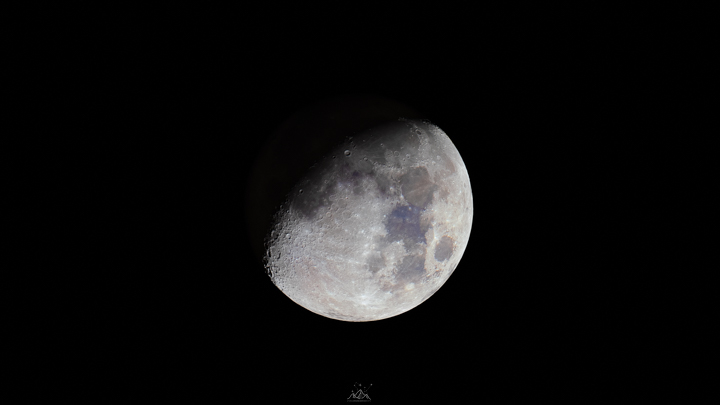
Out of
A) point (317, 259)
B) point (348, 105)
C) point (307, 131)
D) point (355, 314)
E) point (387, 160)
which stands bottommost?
point (355, 314)

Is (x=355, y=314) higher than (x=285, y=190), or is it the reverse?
(x=285, y=190)

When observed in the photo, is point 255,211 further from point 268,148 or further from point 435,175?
point 435,175

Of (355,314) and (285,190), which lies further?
(355,314)

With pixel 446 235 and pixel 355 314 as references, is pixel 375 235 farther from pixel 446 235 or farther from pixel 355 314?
pixel 355 314

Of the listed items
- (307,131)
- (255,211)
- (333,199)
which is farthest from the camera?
(255,211)

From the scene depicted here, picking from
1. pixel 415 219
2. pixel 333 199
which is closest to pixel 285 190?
pixel 333 199

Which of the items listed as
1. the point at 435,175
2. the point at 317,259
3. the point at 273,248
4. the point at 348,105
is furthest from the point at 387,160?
the point at 273,248

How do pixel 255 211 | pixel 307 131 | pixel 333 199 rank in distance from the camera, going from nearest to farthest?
1. pixel 333 199
2. pixel 307 131
3. pixel 255 211
